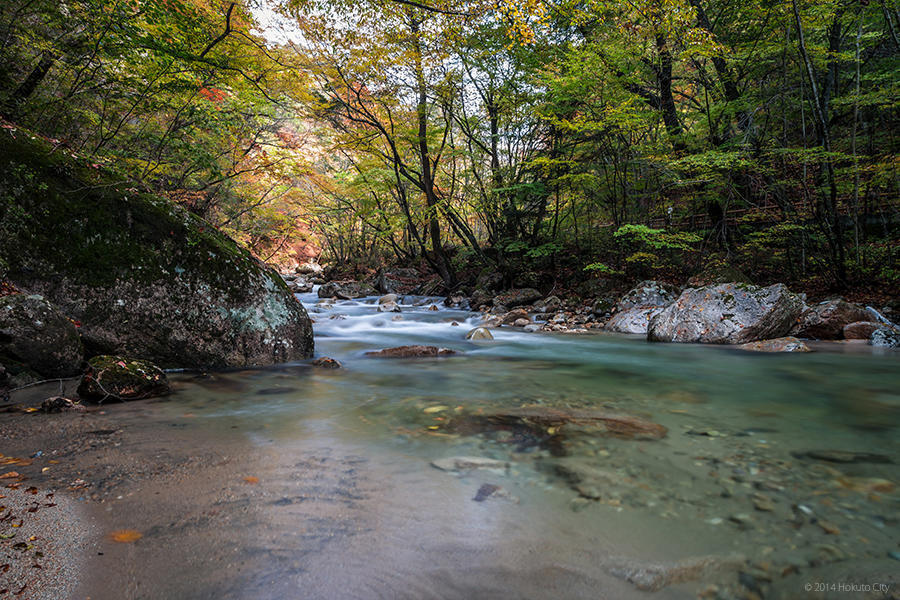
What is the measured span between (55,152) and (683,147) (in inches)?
507

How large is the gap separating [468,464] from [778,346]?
19.9 feet

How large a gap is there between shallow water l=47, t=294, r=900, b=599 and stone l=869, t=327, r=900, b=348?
124 inches

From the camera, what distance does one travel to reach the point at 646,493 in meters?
1.88

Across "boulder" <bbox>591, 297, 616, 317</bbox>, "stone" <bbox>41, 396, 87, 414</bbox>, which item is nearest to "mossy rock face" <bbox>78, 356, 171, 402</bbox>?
"stone" <bbox>41, 396, 87, 414</bbox>

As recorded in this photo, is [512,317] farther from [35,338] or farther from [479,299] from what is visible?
[35,338]

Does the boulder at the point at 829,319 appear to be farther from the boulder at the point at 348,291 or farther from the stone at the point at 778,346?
the boulder at the point at 348,291

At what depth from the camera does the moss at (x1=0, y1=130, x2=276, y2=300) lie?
4.04 meters

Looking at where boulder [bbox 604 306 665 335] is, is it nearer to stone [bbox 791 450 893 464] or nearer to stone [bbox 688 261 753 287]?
stone [bbox 688 261 753 287]

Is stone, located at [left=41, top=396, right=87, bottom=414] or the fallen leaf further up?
stone, located at [left=41, top=396, right=87, bottom=414]

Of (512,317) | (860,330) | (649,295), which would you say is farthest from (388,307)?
(860,330)

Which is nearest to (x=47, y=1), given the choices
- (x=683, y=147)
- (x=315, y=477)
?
(x=315, y=477)

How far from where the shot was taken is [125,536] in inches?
58.5

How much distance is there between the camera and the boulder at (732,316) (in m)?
6.63

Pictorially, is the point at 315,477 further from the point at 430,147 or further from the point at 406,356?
the point at 430,147
